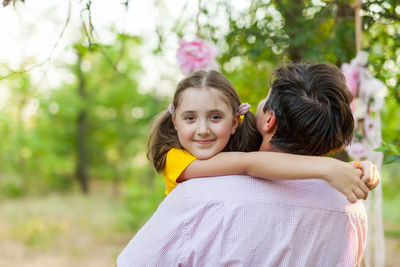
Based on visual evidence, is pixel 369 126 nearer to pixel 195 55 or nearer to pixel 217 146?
pixel 195 55

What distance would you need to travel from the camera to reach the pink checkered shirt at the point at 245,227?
1105 mm

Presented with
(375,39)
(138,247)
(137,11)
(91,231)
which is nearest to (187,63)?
(137,11)

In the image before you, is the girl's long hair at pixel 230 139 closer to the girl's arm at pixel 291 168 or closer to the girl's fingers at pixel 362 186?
the girl's arm at pixel 291 168

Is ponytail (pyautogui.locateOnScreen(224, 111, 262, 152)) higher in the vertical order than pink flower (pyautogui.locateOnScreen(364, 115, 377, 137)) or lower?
→ higher

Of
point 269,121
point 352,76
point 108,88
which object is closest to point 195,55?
point 352,76

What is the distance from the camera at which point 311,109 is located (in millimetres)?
1162

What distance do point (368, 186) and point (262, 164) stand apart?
1.02ft

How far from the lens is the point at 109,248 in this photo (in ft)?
26.9

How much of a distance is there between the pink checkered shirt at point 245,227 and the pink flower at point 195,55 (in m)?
1.37

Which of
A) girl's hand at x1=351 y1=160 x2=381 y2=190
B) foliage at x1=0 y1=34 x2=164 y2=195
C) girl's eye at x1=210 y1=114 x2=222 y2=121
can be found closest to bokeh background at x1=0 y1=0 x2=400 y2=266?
foliage at x1=0 y1=34 x2=164 y2=195

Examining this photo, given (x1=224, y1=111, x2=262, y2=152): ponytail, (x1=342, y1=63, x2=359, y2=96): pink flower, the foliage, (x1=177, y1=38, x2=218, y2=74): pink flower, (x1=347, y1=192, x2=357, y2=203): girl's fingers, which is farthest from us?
the foliage

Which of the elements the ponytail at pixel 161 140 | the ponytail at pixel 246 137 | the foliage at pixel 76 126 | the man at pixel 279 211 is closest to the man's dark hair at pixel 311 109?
the man at pixel 279 211

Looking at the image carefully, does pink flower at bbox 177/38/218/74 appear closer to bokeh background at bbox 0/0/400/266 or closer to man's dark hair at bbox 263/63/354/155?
bokeh background at bbox 0/0/400/266

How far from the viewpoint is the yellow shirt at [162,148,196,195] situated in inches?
52.7
